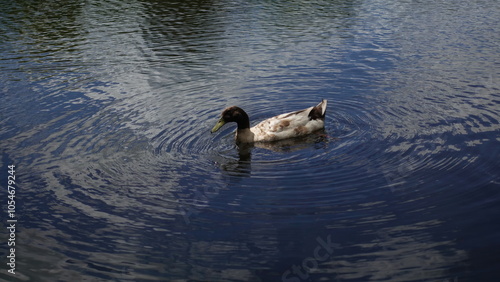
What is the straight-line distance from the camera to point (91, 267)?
33.1 feet

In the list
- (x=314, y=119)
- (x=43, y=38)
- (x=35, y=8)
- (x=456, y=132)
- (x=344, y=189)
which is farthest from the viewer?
(x=35, y=8)

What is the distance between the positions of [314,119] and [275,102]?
3.03 metres

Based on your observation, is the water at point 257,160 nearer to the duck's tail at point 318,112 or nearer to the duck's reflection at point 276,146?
the duck's reflection at point 276,146

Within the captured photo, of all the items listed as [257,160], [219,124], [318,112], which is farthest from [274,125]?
[257,160]

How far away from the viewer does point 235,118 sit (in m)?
16.2

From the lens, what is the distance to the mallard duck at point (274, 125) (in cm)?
1620

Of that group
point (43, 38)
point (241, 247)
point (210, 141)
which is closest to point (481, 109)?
point (210, 141)

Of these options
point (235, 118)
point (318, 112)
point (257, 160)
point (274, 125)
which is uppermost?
point (235, 118)

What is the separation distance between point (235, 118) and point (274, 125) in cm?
113

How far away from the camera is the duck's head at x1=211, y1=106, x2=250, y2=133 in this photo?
52.9 feet

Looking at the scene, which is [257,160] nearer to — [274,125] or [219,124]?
[274,125]

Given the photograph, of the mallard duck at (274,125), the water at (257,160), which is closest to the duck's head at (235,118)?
the mallard duck at (274,125)

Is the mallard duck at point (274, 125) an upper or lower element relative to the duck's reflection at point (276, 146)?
upper

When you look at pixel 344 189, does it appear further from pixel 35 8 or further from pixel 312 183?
pixel 35 8
